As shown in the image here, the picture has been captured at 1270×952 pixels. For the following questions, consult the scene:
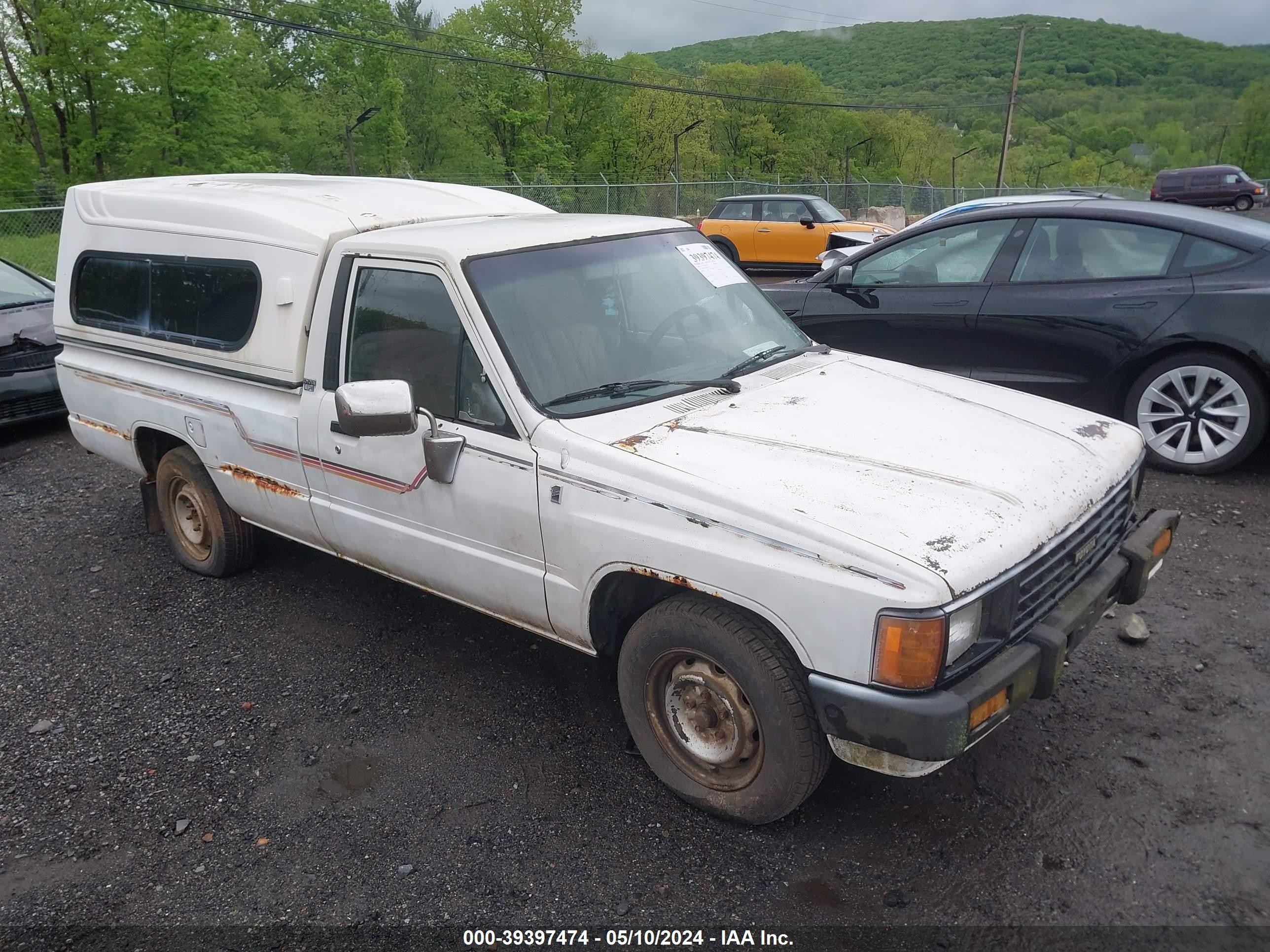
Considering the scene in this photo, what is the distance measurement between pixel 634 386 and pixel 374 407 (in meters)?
0.92

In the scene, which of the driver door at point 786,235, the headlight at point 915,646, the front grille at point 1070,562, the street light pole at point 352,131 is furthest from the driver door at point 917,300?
the street light pole at point 352,131

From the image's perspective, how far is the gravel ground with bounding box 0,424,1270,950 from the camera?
8.77 ft

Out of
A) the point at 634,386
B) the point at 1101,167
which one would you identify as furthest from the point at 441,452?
the point at 1101,167

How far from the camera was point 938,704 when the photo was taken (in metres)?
2.42

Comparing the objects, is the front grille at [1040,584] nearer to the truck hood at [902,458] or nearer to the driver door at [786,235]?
the truck hood at [902,458]

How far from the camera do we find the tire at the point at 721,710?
2.67m

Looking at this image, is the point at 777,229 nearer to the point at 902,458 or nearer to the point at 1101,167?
the point at 902,458

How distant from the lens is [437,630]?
173 inches

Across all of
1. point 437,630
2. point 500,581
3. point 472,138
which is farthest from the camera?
point 472,138

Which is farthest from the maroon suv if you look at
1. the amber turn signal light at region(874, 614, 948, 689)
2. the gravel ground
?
the amber turn signal light at region(874, 614, 948, 689)

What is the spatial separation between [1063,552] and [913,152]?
74.8 metres

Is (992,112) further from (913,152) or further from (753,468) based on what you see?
(753,468)

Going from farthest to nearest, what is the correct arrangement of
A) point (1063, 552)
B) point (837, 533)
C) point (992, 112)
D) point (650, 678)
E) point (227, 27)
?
point (992, 112) < point (227, 27) < point (650, 678) < point (1063, 552) < point (837, 533)

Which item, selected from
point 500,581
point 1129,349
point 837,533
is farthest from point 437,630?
point 1129,349
